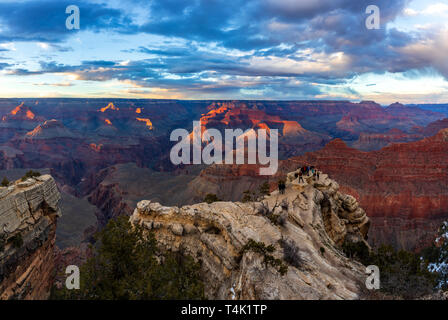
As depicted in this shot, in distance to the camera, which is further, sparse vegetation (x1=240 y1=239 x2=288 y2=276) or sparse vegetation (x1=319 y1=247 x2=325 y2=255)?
sparse vegetation (x1=319 y1=247 x2=325 y2=255)

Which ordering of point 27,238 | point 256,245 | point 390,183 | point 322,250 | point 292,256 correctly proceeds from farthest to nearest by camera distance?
point 390,183 → point 27,238 → point 322,250 → point 256,245 → point 292,256

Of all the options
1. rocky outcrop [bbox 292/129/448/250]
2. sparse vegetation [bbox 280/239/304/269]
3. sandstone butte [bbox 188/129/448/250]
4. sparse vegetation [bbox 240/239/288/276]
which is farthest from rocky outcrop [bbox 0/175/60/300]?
rocky outcrop [bbox 292/129/448/250]

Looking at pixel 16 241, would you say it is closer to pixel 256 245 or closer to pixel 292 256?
pixel 256 245

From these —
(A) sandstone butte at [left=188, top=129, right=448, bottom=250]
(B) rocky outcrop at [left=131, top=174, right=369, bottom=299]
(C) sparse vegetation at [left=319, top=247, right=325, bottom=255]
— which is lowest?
(A) sandstone butte at [left=188, top=129, right=448, bottom=250]

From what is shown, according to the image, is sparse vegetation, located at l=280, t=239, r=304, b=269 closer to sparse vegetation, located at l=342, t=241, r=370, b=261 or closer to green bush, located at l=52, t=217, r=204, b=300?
green bush, located at l=52, t=217, r=204, b=300

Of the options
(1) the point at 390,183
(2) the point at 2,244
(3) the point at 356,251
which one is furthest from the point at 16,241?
(1) the point at 390,183
